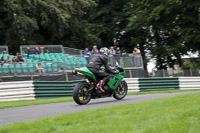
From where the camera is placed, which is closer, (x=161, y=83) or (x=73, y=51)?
(x=161, y=83)

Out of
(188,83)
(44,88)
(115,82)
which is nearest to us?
(115,82)

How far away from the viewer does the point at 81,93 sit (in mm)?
10445

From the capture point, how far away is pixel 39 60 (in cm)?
2061

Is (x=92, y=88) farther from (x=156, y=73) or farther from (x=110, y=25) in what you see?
(x=110, y=25)

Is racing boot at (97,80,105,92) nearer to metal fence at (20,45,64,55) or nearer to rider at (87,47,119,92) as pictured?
rider at (87,47,119,92)

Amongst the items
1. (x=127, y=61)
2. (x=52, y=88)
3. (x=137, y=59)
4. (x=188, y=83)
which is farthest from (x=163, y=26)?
(x=52, y=88)

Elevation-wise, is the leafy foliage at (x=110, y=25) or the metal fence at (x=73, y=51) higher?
the leafy foliage at (x=110, y=25)

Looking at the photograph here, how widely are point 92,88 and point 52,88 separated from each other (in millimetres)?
7240

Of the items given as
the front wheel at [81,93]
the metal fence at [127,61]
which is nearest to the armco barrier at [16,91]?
the metal fence at [127,61]

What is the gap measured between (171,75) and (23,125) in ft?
58.3

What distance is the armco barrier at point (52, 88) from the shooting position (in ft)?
56.3

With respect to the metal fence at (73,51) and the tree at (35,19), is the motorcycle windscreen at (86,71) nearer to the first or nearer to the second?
the metal fence at (73,51)

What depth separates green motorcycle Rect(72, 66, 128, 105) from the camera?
408 inches

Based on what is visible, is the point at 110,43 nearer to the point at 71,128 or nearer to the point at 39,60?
the point at 39,60
